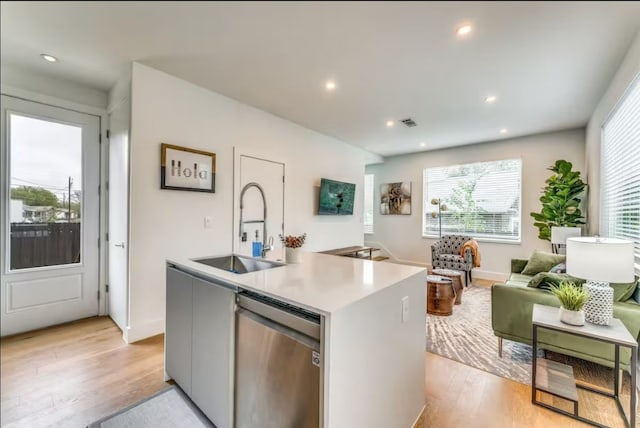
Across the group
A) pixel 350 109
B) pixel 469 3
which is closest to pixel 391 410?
pixel 469 3

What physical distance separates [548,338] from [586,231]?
3.12 metres

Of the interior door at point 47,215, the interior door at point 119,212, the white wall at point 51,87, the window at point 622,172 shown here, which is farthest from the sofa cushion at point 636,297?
the white wall at point 51,87

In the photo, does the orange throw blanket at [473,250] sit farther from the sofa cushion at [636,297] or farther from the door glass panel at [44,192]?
the door glass panel at [44,192]

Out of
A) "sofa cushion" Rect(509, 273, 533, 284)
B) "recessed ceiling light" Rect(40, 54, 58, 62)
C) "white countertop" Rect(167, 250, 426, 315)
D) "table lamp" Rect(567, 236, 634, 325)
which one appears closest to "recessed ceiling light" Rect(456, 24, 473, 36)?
"table lamp" Rect(567, 236, 634, 325)

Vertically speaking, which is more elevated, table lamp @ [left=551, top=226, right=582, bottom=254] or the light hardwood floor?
table lamp @ [left=551, top=226, right=582, bottom=254]

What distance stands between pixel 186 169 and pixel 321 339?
262 centimetres

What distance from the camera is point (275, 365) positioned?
122 cm

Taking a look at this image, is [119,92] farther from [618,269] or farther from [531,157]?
[531,157]

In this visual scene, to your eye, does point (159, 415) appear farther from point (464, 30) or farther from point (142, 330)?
point (464, 30)

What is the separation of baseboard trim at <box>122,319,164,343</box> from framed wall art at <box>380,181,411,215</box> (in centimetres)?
524

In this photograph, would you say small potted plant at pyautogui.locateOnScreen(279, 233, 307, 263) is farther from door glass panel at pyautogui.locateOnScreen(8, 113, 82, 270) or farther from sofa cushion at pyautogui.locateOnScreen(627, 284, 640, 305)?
door glass panel at pyautogui.locateOnScreen(8, 113, 82, 270)

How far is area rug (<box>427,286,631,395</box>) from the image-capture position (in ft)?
6.95

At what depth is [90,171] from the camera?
122 inches

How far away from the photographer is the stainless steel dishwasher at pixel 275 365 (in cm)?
108
